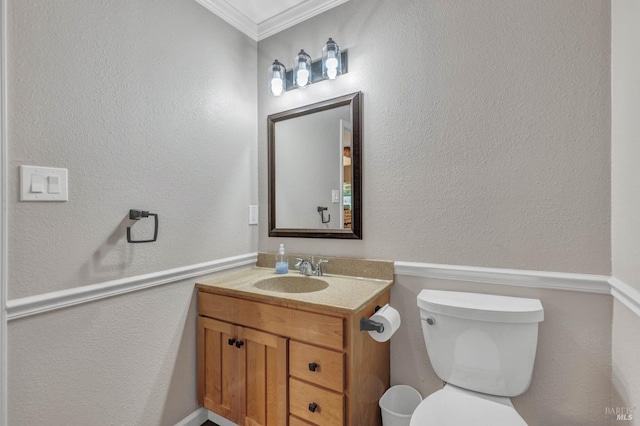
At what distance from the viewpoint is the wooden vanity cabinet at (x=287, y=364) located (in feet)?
3.79

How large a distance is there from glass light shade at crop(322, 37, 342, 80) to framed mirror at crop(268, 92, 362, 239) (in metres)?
0.15

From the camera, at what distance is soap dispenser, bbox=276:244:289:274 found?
1736 millimetres

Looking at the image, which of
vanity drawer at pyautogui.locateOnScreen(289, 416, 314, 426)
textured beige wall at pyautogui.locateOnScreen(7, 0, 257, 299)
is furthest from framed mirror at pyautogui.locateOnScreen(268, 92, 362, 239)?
vanity drawer at pyautogui.locateOnScreen(289, 416, 314, 426)

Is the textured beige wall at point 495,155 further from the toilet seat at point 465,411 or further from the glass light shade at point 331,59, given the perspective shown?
the toilet seat at point 465,411

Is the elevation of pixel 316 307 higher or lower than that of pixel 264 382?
higher

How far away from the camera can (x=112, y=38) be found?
1.24 m

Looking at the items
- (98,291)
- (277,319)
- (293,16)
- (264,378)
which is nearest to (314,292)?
(277,319)

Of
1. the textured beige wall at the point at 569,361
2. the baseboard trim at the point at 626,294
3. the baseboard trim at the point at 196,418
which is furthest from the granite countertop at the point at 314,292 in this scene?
the baseboard trim at the point at 626,294

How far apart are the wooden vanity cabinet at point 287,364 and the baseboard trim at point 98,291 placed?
0.17m

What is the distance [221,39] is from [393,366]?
2.07 meters

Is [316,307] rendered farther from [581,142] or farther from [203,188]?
[581,142]

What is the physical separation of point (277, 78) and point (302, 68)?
17 cm

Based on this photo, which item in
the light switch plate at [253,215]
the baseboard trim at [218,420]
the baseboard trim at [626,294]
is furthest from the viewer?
the light switch plate at [253,215]

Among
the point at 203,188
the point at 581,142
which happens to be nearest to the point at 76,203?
the point at 203,188
